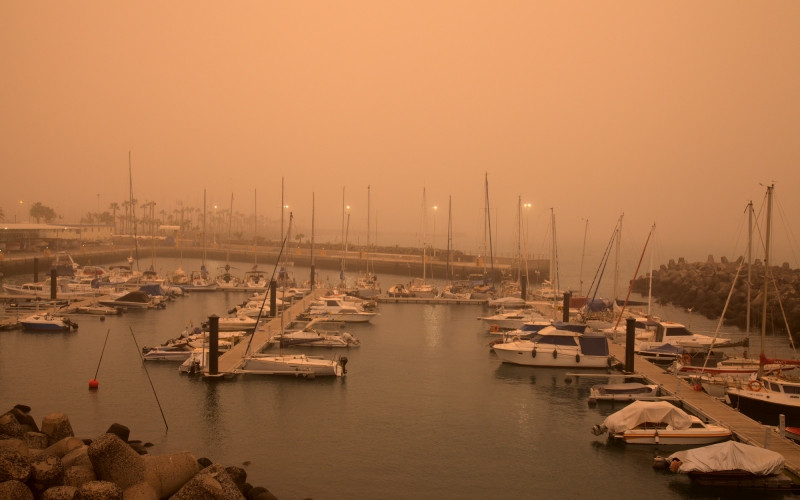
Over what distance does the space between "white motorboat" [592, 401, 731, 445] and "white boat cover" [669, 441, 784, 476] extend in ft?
7.75

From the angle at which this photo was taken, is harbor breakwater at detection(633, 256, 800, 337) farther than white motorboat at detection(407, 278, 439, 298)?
No

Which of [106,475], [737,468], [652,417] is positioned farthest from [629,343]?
[106,475]

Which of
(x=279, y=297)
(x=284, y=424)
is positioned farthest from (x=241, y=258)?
(x=284, y=424)

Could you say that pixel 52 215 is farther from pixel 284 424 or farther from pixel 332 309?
pixel 284 424

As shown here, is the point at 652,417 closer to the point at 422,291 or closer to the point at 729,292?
the point at 729,292

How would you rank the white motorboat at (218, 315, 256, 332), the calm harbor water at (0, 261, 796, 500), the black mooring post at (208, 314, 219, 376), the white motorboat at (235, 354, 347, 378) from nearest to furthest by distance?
the calm harbor water at (0, 261, 796, 500), the black mooring post at (208, 314, 219, 376), the white motorboat at (235, 354, 347, 378), the white motorboat at (218, 315, 256, 332)

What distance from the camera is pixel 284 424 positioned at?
83.3 feet

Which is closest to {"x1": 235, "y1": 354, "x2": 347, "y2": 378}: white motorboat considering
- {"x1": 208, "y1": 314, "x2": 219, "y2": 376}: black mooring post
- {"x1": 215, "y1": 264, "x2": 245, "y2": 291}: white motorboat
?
{"x1": 208, "y1": 314, "x2": 219, "y2": 376}: black mooring post

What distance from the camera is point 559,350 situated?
3394 cm

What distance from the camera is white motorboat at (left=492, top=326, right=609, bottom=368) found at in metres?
33.5

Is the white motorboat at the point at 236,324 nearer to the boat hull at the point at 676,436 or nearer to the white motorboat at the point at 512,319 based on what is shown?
the white motorboat at the point at 512,319

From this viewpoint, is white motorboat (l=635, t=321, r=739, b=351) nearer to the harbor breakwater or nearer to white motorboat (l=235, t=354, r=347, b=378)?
the harbor breakwater

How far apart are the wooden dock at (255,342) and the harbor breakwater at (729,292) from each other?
25575 mm

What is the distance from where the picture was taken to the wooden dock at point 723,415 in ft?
68.3
